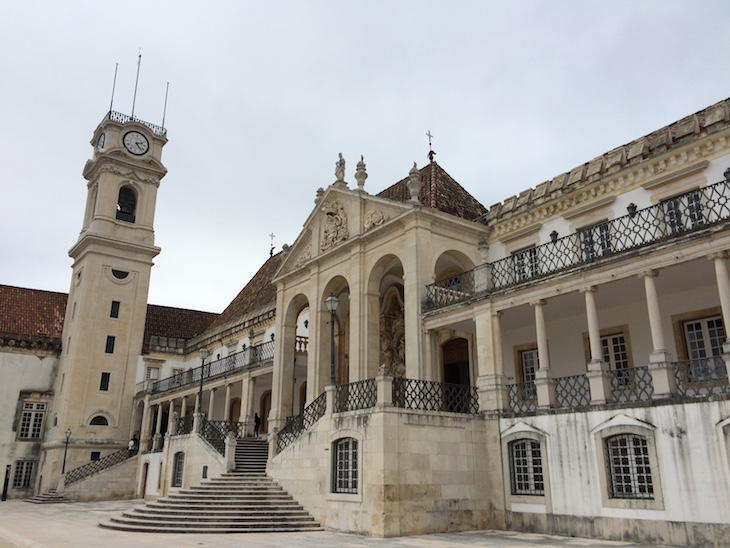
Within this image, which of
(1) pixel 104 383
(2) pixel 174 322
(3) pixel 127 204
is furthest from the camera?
(2) pixel 174 322

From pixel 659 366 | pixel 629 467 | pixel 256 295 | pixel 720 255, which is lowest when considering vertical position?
pixel 629 467

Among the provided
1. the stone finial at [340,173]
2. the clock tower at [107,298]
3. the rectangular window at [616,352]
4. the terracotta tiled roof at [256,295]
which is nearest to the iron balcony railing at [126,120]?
the clock tower at [107,298]

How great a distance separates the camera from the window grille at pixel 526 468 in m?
14.7

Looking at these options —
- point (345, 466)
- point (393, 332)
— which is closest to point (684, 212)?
point (345, 466)

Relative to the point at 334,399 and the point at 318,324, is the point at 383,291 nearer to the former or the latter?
the point at 318,324

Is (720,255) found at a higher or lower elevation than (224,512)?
higher

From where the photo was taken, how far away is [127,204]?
40.4 meters

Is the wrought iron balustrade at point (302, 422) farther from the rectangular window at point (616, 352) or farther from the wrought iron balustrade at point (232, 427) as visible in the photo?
the rectangular window at point (616, 352)

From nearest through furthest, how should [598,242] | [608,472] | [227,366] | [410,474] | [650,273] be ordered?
1. [608,472]
2. [650,273]
3. [410,474]
4. [598,242]
5. [227,366]

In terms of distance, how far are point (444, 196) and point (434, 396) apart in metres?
8.09

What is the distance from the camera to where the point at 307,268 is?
2409 cm

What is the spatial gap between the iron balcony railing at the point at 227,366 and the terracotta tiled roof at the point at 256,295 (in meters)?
3.62

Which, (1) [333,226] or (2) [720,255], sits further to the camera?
(1) [333,226]

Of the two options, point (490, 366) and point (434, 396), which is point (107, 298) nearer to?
point (434, 396)
